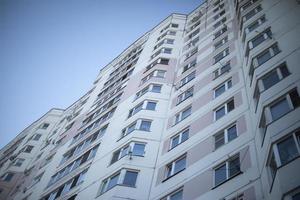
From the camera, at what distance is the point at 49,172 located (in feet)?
121

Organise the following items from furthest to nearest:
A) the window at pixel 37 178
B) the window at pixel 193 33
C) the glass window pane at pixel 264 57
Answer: the window at pixel 193 33, the window at pixel 37 178, the glass window pane at pixel 264 57

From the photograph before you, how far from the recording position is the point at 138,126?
28.5 meters

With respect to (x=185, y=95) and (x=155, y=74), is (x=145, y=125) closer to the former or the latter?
(x=185, y=95)

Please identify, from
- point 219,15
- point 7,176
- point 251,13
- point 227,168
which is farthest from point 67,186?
point 219,15

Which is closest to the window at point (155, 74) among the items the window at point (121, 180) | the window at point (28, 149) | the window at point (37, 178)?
the window at point (121, 180)

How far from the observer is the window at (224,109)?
2331cm

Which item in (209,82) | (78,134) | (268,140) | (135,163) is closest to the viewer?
(268,140)

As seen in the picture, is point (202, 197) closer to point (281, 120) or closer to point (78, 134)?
point (281, 120)

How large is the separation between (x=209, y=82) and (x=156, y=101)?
571 centimetres

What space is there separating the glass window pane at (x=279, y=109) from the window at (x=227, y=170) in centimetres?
324

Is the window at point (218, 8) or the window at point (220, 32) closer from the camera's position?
the window at point (220, 32)

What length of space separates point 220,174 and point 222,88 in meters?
9.34

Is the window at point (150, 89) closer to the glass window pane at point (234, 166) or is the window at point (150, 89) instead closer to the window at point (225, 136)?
the window at point (225, 136)

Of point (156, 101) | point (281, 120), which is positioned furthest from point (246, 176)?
point (156, 101)
